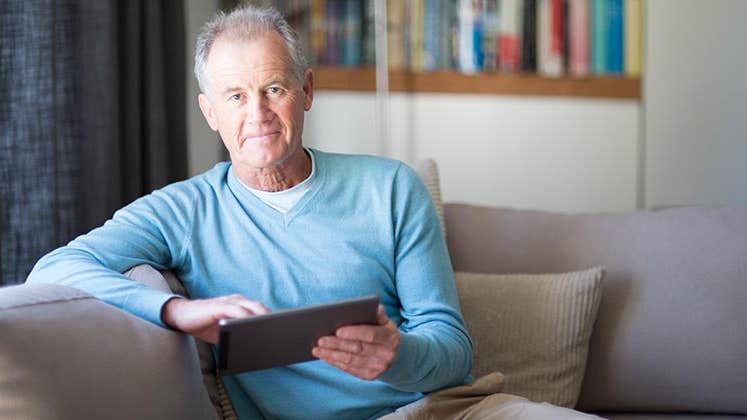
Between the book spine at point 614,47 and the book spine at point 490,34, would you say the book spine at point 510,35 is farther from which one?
the book spine at point 614,47

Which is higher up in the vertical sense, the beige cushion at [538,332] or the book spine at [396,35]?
the book spine at [396,35]

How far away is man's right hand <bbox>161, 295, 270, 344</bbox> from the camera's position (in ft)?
4.71

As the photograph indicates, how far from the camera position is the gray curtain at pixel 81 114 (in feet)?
6.95

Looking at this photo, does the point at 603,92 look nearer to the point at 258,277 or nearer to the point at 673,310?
the point at 673,310

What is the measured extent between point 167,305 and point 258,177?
0.34 m

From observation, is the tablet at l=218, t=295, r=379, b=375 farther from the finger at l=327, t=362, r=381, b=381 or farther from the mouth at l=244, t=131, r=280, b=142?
the mouth at l=244, t=131, r=280, b=142

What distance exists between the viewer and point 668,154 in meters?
3.58

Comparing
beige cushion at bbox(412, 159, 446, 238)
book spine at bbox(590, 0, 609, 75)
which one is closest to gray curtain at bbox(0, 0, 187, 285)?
beige cushion at bbox(412, 159, 446, 238)

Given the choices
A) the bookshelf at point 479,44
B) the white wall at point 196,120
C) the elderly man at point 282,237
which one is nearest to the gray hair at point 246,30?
the elderly man at point 282,237

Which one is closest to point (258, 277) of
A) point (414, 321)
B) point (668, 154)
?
point (414, 321)

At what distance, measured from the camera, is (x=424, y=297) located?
1724 mm

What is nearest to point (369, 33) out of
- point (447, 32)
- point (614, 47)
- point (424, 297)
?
point (447, 32)

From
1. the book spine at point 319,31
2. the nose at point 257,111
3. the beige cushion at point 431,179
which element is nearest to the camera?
the nose at point 257,111

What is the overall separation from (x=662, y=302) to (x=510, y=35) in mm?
1628
